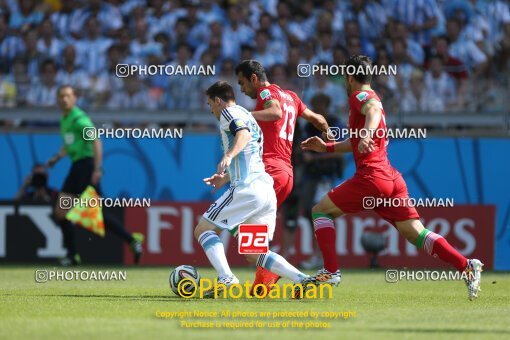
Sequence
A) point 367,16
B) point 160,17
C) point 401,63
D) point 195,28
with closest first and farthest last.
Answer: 1. point 401,63
2. point 195,28
3. point 367,16
4. point 160,17

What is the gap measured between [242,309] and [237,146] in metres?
1.60

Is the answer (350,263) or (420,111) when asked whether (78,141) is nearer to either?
(350,263)

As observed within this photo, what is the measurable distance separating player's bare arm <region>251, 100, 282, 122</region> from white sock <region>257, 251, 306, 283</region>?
156cm

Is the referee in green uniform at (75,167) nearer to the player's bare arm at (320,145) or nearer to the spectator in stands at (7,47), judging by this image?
the spectator in stands at (7,47)

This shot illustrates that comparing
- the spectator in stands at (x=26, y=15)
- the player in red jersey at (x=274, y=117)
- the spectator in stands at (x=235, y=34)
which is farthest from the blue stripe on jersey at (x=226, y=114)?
the spectator in stands at (x=26, y=15)

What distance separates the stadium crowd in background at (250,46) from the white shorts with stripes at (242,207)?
25.3ft

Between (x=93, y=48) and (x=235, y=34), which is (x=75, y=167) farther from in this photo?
(x=235, y=34)

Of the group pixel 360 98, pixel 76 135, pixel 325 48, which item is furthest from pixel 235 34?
pixel 360 98

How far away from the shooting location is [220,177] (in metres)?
10.8

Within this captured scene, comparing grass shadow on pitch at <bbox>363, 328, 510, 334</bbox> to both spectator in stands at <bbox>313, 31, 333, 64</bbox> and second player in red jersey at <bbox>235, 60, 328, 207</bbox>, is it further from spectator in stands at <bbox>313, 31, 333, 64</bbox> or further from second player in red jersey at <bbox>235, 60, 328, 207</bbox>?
spectator in stands at <bbox>313, 31, 333, 64</bbox>

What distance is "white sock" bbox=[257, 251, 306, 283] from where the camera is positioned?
10695 mm

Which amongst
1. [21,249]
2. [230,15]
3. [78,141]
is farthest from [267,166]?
[230,15]

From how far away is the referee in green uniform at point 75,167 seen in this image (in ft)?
54.1

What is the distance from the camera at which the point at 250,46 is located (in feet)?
65.8
